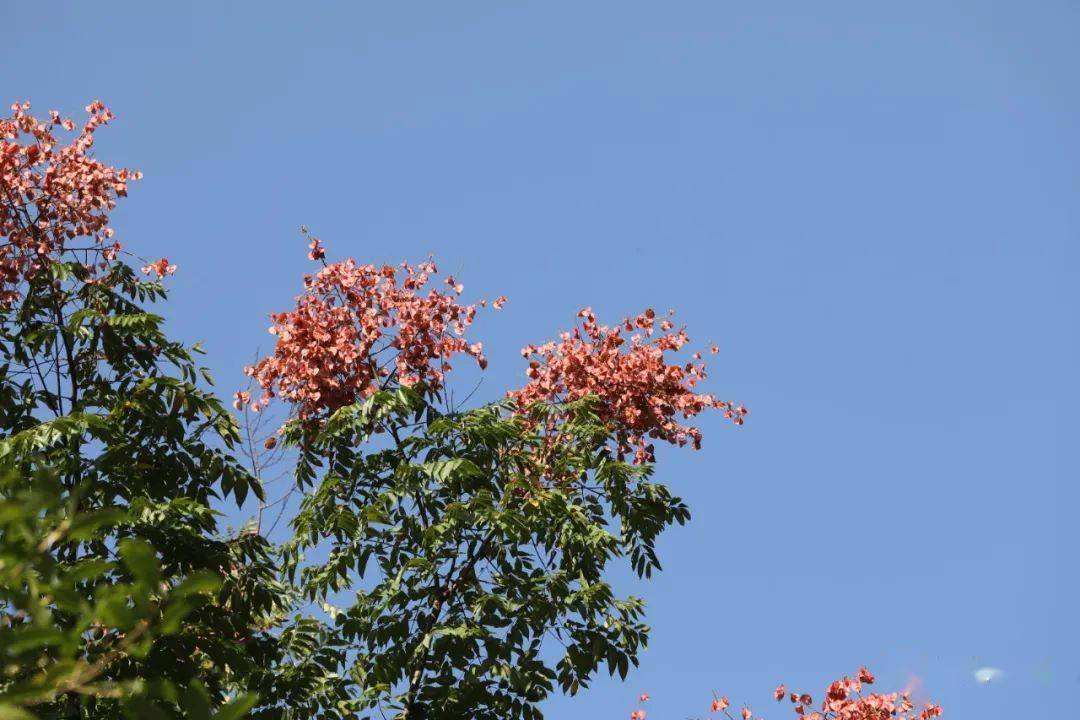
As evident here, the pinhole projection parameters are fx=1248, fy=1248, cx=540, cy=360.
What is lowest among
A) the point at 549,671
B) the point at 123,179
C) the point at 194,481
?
the point at 549,671

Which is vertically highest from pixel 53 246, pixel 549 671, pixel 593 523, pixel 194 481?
pixel 53 246

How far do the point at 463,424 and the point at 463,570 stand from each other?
0.97 metres

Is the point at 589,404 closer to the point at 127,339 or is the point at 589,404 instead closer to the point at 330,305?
the point at 330,305

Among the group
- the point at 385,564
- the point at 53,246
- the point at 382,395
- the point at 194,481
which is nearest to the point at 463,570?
the point at 385,564

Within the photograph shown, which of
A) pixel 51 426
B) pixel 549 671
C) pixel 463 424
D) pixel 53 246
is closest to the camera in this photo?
pixel 51 426

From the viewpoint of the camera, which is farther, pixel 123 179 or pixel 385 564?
pixel 123 179

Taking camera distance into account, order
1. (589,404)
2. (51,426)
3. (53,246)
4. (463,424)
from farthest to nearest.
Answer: (589,404) < (53,246) < (463,424) < (51,426)

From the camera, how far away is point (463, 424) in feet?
26.9

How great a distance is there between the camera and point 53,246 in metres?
8.83

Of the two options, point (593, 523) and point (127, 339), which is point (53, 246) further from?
point (593, 523)

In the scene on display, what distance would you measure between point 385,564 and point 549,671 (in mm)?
1306

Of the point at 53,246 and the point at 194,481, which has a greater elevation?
the point at 53,246

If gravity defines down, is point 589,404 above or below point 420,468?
above

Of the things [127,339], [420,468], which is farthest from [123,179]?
[420,468]
